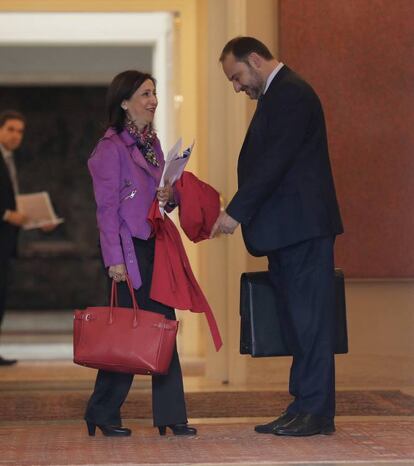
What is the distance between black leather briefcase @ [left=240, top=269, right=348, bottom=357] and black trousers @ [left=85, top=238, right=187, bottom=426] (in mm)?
303

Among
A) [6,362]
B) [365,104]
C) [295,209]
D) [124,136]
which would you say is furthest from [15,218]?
[295,209]

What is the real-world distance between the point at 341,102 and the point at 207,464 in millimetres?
3042

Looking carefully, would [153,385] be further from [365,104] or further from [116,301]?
[365,104]

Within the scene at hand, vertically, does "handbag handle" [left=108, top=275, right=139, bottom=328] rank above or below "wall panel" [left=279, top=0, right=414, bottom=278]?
below

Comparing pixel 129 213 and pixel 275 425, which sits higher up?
pixel 129 213

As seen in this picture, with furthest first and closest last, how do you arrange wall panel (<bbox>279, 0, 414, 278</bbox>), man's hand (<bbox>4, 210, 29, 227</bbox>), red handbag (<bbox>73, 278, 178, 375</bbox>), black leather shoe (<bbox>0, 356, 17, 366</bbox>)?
black leather shoe (<bbox>0, 356, 17, 366</bbox>) < man's hand (<bbox>4, 210, 29, 227</bbox>) < wall panel (<bbox>279, 0, 414, 278</bbox>) < red handbag (<bbox>73, 278, 178, 375</bbox>)

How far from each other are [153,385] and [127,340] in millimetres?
289

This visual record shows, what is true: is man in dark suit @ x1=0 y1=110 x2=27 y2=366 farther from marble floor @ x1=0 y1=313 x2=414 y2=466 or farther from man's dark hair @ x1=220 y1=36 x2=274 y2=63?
man's dark hair @ x1=220 y1=36 x2=274 y2=63

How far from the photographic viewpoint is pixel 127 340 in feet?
15.6

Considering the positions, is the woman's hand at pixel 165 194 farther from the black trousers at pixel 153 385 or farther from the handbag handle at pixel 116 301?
the handbag handle at pixel 116 301

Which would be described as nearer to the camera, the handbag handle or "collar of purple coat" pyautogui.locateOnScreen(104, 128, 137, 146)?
the handbag handle

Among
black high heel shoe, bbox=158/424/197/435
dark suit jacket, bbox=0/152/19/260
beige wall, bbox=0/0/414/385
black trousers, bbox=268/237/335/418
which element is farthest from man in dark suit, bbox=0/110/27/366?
black trousers, bbox=268/237/335/418

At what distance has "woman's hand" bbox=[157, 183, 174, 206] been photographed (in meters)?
4.84

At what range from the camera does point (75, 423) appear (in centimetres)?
563
